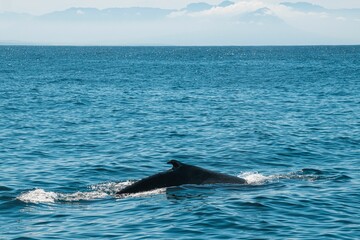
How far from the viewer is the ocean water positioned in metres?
17.0

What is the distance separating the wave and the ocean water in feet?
0.13

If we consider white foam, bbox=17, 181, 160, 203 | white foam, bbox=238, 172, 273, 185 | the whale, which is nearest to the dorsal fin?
the whale

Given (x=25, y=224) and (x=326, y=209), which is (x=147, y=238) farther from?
(x=326, y=209)

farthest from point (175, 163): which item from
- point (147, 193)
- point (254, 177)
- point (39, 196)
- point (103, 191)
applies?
point (39, 196)

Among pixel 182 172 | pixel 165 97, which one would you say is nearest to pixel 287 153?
pixel 182 172

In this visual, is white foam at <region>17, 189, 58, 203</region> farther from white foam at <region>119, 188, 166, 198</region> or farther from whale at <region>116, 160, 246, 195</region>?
white foam at <region>119, 188, 166, 198</region>

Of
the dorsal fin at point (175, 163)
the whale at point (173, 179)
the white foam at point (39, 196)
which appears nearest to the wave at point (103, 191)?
the white foam at point (39, 196)

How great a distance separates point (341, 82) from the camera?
78.8 meters

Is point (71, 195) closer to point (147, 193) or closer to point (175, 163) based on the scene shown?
point (147, 193)

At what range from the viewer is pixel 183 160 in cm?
2770

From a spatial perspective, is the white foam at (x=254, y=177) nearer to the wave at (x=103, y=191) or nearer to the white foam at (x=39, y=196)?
the wave at (x=103, y=191)

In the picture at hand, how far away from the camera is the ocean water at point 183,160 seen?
17047mm

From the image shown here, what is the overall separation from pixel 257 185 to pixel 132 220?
5684 mm

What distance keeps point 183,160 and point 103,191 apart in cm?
696
